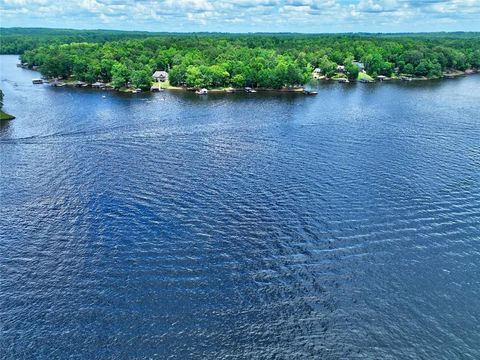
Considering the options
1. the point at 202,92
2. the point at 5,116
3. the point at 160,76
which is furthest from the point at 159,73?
the point at 5,116

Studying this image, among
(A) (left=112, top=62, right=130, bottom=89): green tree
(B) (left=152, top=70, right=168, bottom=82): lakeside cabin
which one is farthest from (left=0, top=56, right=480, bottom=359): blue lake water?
(B) (left=152, top=70, right=168, bottom=82): lakeside cabin

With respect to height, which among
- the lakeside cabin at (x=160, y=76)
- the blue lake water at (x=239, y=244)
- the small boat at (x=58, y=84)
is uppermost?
the lakeside cabin at (x=160, y=76)

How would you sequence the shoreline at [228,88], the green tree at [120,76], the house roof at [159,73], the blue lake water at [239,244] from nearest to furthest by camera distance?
the blue lake water at [239,244]
the green tree at [120,76]
the shoreline at [228,88]
the house roof at [159,73]

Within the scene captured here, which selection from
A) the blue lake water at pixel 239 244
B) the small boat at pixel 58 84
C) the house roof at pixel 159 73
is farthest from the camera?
the house roof at pixel 159 73

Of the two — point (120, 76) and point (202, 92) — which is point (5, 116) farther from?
point (202, 92)

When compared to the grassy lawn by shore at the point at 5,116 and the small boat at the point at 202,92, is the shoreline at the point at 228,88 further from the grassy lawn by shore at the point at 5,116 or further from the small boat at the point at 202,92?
the grassy lawn by shore at the point at 5,116

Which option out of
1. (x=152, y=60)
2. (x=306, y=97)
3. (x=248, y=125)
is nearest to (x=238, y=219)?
(x=248, y=125)

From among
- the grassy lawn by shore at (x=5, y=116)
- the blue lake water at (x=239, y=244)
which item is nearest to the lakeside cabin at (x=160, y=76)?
the grassy lawn by shore at (x=5, y=116)

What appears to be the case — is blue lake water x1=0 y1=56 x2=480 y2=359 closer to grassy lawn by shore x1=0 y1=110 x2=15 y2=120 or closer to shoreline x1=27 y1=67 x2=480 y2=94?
grassy lawn by shore x1=0 y1=110 x2=15 y2=120
